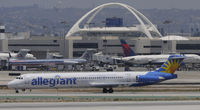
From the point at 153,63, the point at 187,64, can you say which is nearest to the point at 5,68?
the point at 153,63

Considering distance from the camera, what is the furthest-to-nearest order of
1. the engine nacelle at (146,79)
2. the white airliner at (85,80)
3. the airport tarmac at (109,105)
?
the engine nacelle at (146,79), the white airliner at (85,80), the airport tarmac at (109,105)

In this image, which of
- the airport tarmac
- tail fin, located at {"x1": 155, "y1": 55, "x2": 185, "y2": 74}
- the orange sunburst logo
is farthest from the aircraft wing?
the airport tarmac

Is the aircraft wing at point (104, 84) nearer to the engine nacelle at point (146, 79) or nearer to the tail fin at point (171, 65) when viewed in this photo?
the engine nacelle at point (146, 79)

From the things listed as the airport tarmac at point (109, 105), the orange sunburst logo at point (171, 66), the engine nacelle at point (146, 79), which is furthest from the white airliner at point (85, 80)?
the airport tarmac at point (109, 105)

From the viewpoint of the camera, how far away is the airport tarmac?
6384 cm

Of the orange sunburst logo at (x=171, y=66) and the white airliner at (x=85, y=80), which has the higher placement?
the orange sunburst logo at (x=171, y=66)

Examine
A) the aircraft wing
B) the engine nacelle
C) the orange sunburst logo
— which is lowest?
the aircraft wing

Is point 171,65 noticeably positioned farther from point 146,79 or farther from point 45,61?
point 45,61

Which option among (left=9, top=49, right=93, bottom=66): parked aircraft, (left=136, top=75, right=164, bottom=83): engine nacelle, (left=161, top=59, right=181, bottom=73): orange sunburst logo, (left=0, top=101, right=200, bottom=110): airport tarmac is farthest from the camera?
(left=9, top=49, right=93, bottom=66): parked aircraft

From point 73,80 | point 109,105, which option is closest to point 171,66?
point 73,80

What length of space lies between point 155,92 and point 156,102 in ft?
55.0

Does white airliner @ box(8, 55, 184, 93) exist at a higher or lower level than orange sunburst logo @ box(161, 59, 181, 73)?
lower

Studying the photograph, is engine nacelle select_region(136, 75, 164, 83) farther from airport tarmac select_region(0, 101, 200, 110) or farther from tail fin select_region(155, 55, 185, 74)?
airport tarmac select_region(0, 101, 200, 110)

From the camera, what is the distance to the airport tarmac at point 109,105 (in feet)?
209
